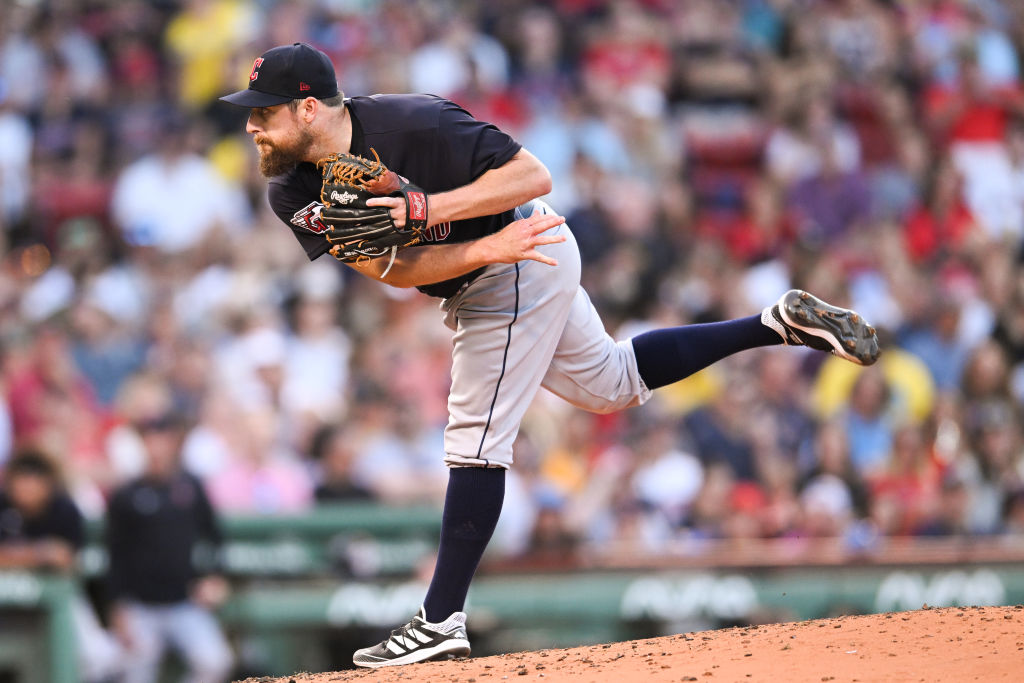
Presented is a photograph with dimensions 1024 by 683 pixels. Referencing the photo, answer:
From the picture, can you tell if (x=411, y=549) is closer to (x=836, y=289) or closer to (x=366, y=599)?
(x=366, y=599)

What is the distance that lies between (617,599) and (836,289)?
11.5 feet

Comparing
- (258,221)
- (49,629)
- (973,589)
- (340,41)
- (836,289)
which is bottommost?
(973,589)

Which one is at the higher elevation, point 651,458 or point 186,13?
point 186,13

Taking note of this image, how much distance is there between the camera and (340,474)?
7828 mm

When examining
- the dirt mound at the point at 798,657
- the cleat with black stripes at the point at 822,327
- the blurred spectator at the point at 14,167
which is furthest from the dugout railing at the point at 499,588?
the blurred spectator at the point at 14,167

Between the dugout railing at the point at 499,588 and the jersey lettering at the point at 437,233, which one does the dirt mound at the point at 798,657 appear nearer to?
the jersey lettering at the point at 437,233

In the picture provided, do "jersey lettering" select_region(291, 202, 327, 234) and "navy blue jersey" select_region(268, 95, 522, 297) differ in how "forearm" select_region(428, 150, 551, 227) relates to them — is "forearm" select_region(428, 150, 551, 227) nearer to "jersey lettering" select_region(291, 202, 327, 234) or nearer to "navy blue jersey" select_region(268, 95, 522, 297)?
"navy blue jersey" select_region(268, 95, 522, 297)

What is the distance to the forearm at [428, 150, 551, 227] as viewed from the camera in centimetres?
404

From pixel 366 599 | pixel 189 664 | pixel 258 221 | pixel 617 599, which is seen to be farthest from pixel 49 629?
pixel 258 221

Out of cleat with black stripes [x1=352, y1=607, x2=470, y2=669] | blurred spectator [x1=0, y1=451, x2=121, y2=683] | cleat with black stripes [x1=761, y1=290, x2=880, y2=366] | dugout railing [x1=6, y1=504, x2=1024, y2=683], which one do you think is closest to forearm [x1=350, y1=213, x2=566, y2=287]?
cleat with black stripes [x1=761, y1=290, x2=880, y2=366]

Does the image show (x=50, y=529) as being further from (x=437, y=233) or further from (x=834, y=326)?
(x=834, y=326)

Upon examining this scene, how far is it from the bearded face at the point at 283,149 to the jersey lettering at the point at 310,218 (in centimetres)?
14

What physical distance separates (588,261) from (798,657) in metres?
5.84

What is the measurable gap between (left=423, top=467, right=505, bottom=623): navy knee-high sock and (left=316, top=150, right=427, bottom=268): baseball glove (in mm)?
788
